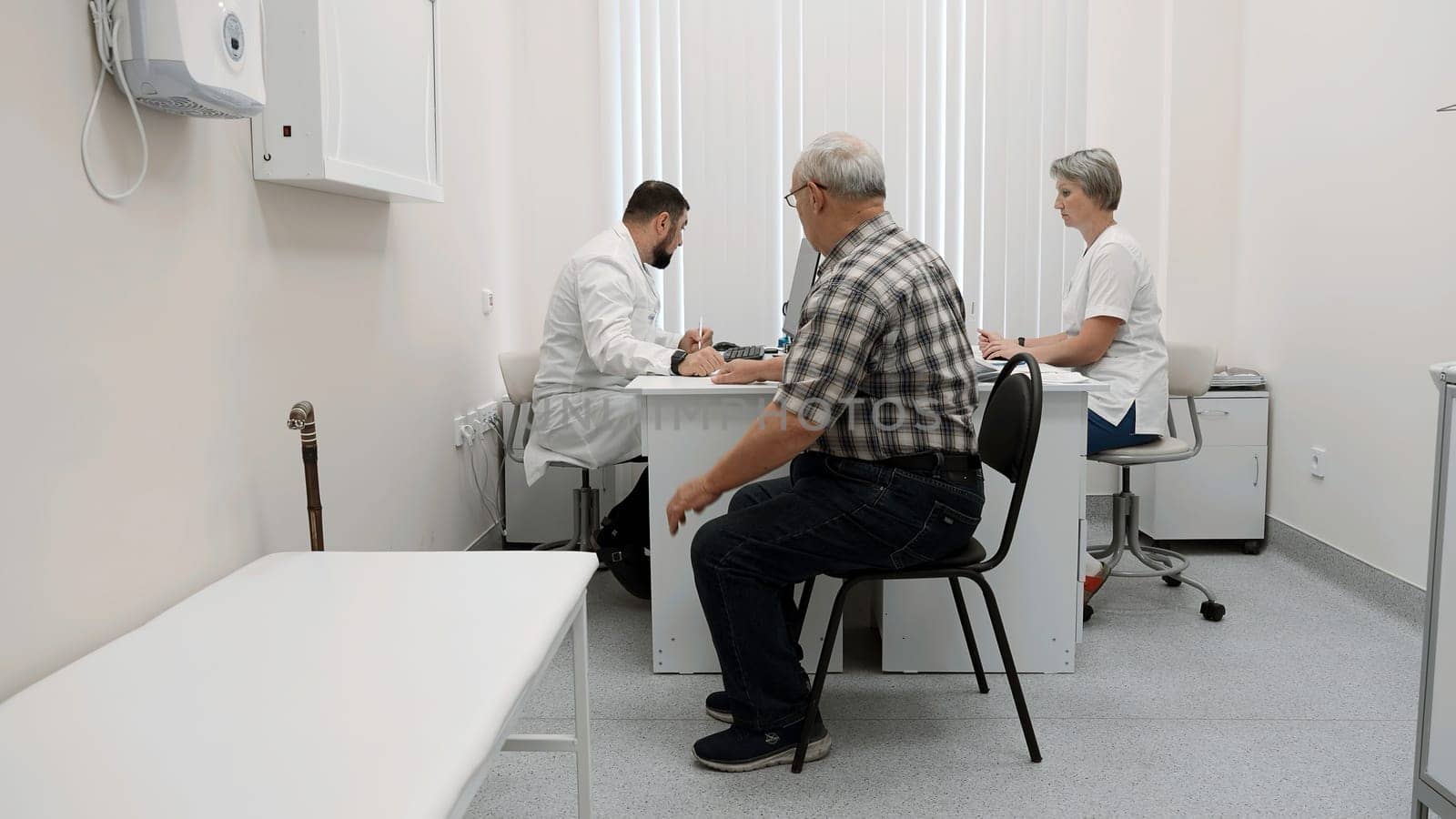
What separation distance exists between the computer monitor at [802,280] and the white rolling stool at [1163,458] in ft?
3.47

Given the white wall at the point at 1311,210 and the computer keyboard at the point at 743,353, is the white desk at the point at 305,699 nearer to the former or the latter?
the computer keyboard at the point at 743,353

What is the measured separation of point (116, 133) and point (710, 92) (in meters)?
2.94

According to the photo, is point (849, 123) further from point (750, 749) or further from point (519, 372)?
point (750, 749)

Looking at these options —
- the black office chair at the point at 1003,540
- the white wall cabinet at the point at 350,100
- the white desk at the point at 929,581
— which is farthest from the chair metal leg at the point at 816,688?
the white wall cabinet at the point at 350,100

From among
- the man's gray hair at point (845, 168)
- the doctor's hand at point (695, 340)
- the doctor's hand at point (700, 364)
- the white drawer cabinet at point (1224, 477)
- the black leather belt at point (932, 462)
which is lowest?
the white drawer cabinet at point (1224, 477)

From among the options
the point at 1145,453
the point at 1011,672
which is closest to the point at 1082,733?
the point at 1011,672

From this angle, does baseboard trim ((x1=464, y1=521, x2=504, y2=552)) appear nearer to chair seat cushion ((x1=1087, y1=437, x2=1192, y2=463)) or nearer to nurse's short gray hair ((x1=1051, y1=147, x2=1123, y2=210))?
chair seat cushion ((x1=1087, y1=437, x2=1192, y2=463))

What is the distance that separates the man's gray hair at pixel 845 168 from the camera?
2127 millimetres

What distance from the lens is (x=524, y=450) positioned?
3.37 m

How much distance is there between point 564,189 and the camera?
4289 mm

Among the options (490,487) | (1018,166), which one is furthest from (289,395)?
(1018,166)

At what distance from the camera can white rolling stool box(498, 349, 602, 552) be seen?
341 centimetres

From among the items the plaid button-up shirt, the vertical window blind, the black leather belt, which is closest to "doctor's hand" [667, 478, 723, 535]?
the plaid button-up shirt

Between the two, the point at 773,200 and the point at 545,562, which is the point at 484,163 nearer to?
the point at 773,200
